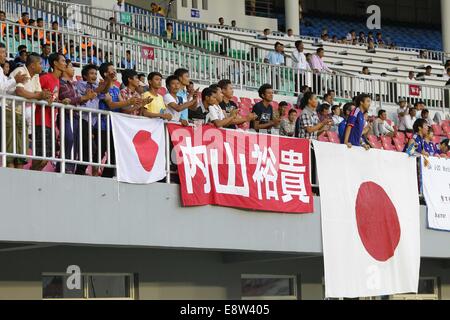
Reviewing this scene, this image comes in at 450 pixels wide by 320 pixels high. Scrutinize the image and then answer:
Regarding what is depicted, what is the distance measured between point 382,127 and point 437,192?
423cm

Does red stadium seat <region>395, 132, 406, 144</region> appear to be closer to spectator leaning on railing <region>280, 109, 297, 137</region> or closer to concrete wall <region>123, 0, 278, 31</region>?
spectator leaning on railing <region>280, 109, 297, 137</region>

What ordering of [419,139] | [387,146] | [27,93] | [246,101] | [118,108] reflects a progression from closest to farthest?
1. [27,93]
2. [118,108]
3. [419,139]
4. [387,146]
5. [246,101]

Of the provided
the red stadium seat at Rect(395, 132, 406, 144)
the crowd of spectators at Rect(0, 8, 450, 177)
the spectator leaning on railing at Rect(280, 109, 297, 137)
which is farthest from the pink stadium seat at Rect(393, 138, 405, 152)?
the spectator leaning on railing at Rect(280, 109, 297, 137)

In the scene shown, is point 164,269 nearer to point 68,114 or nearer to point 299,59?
point 68,114

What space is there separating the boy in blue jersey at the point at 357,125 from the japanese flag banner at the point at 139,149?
11.8 feet

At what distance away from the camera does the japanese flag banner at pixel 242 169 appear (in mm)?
14680

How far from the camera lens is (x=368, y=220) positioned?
16891 millimetres

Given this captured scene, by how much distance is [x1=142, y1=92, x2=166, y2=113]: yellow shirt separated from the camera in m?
14.6

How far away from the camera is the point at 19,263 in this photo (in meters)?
15.0

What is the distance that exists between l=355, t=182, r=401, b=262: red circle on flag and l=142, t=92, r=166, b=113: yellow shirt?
3570 millimetres

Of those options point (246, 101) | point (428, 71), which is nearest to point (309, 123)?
point (246, 101)

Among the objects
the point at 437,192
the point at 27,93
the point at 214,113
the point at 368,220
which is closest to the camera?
the point at 27,93

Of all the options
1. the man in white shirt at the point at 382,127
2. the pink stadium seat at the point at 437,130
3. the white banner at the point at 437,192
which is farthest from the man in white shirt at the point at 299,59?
the white banner at the point at 437,192
